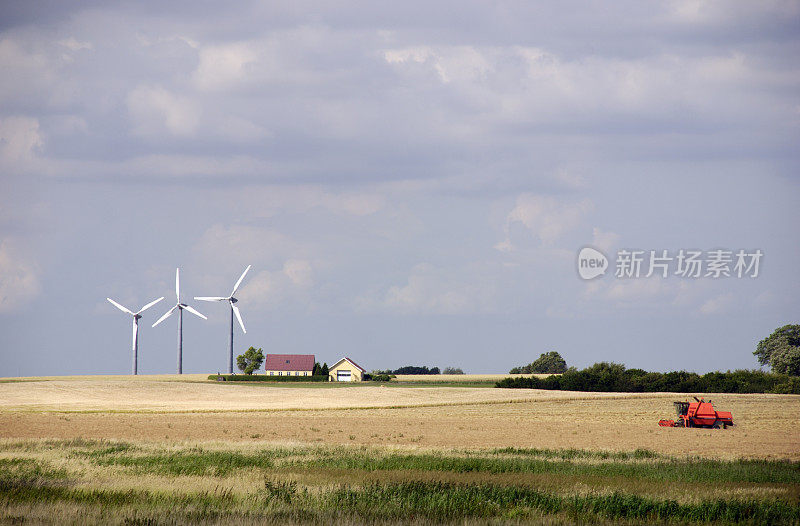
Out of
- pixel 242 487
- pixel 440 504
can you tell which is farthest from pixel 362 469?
pixel 440 504

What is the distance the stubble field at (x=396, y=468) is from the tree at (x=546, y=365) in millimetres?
125589

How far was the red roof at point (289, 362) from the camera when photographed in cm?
17725

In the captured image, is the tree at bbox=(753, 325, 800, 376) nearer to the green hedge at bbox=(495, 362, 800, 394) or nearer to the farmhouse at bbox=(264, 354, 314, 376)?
the green hedge at bbox=(495, 362, 800, 394)

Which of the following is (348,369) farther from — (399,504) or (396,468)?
(399,504)

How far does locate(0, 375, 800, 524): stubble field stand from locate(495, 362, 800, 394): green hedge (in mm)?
42903

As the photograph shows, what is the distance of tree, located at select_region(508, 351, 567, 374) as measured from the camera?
625 feet

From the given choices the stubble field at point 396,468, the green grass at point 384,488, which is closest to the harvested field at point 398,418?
the stubble field at point 396,468

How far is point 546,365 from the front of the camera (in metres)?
191

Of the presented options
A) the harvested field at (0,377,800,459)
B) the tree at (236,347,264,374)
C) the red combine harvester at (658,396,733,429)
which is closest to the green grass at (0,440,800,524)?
the harvested field at (0,377,800,459)

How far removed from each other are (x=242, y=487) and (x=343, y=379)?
6005 inches

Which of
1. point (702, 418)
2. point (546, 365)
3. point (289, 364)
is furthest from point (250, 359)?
point (702, 418)

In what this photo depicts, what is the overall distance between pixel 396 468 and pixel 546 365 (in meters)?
167

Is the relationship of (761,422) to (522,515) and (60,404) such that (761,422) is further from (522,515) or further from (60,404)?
(60,404)

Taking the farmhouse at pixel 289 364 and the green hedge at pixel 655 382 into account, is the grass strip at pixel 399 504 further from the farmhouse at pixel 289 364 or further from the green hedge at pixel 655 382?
the farmhouse at pixel 289 364
